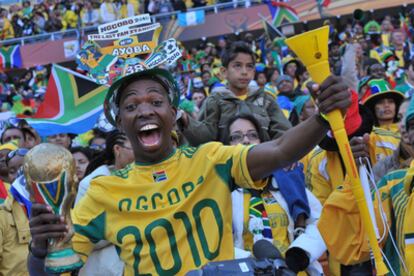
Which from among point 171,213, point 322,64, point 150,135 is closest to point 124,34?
point 150,135

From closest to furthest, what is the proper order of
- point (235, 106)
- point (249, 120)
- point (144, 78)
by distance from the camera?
point (144, 78)
point (249, 120)
point (235, 106)

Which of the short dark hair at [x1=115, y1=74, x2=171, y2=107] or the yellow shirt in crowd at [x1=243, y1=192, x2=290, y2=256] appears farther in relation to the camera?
the yellow shirt in crowd at [x1=243, y1=192, x2=290, y2=256]

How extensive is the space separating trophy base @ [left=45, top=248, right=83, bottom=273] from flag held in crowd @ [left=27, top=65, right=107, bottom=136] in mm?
2797

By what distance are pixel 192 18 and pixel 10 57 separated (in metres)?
5.54

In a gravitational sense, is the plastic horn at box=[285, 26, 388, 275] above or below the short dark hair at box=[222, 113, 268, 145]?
above

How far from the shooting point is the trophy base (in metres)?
2.55

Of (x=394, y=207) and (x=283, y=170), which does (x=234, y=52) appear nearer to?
(x=283, y=170)

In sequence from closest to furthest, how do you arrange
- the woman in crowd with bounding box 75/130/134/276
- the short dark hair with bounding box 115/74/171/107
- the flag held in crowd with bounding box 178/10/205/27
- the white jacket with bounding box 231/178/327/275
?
the short dark hair with bounding box 115/74/171/107 → the woman in crowd with bounding box 75/130/134/276 → the white jacket with bounding box 231/178/327/275 → the flag held in crowd with bounding box 178/10/205/27

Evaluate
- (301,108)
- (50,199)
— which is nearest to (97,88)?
(301,108)

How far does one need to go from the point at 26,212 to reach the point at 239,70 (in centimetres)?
199

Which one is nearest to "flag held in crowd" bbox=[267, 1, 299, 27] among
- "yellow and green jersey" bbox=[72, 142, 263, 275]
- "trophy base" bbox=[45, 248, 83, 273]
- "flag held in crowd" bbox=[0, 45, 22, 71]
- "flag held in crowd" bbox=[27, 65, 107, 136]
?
"flag held in crowd" bbox=[27, 65, 107, 136]

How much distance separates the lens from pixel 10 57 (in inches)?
831

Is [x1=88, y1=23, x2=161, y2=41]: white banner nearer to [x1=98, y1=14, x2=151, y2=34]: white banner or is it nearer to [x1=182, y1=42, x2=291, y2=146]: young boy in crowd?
[x1=98, y1=14, x2=151, y2=34]: white banner

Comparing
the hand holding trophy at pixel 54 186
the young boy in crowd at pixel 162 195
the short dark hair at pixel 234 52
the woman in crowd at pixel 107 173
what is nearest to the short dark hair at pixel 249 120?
the woman in crowd at pixel 107 173
